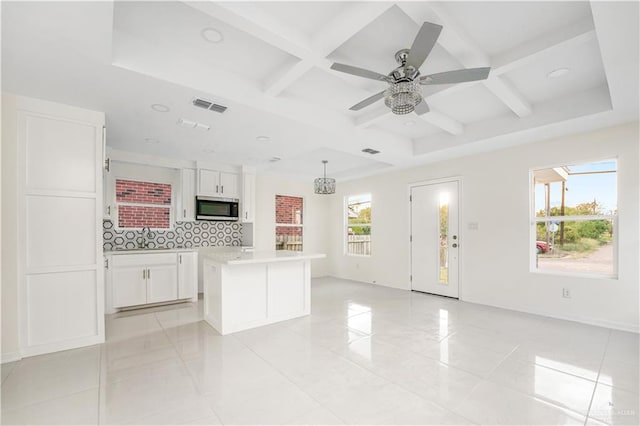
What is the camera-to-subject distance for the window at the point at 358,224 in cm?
668

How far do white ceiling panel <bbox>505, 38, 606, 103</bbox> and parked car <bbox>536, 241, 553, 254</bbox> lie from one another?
194 cm

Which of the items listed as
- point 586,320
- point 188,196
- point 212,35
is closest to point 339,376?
point 212,35

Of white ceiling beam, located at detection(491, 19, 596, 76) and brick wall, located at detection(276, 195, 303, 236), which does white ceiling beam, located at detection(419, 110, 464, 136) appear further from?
brick wall, located at detection(276, 195, 303, 236)

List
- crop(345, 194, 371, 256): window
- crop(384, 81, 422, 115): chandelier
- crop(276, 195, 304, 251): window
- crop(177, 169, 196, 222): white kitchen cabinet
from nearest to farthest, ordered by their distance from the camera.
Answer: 1. crop(384, 81, 422, 115): chandelier
2. crop(177, 169, 196, 222): white kitchen cabinet
3. crop(345, 194, 371, 256): window
4. crop(276, 195, 304, 251): window

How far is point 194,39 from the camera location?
226cm

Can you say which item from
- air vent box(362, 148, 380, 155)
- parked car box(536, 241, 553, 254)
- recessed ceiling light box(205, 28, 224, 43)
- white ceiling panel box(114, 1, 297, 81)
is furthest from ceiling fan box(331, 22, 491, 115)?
parked car box(536, 241, 553, 254)

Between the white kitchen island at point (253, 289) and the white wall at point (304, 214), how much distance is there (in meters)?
2.59

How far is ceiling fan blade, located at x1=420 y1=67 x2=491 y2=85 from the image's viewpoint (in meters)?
2.06

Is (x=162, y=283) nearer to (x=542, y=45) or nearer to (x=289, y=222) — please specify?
(x=289, y=222)

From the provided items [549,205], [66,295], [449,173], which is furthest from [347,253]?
[66,295]

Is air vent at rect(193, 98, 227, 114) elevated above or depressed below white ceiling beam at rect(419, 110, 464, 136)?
below

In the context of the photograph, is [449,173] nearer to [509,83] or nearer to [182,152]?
[509,83]

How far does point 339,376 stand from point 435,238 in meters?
3.56

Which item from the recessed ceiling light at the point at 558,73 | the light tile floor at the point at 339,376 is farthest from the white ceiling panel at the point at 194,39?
the light tile floor at the point at 339,376
